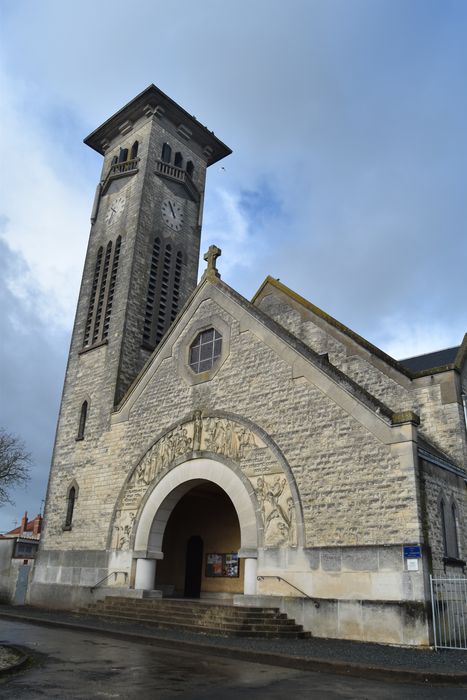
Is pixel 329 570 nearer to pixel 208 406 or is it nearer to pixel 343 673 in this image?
pixel 343 673

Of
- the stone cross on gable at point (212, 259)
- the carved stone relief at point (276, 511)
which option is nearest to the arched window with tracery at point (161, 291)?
the stone cross on gable at point (212, 259)

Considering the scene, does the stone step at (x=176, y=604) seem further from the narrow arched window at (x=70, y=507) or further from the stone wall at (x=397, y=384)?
the stone wall at (x=397, y=384)

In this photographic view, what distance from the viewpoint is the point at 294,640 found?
12.4 meters

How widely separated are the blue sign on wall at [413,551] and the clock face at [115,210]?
19.0 m

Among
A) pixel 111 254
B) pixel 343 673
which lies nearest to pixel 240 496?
pixel 343 673

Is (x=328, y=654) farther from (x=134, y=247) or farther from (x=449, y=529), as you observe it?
(x=134, y=247)

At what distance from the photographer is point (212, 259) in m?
20.0

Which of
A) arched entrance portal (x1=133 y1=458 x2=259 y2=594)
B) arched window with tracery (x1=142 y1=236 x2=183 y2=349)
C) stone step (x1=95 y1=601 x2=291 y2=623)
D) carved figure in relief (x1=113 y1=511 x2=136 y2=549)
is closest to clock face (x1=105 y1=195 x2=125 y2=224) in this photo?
arched window with tracery (x1=142 y1=236 x2=183 y2=349)

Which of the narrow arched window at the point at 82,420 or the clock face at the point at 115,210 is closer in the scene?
the narrow arched window at the point at 82,420

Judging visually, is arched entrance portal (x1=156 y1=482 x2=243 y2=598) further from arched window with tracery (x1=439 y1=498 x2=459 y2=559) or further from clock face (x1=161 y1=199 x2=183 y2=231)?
clock face (x1=161 y1=199 x2=183 y2=231)

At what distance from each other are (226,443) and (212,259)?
6.77 metres

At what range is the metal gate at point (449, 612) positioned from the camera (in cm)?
1149

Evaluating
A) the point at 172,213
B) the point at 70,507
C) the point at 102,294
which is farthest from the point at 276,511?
the point at 172,213

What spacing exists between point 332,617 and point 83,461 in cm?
1161
